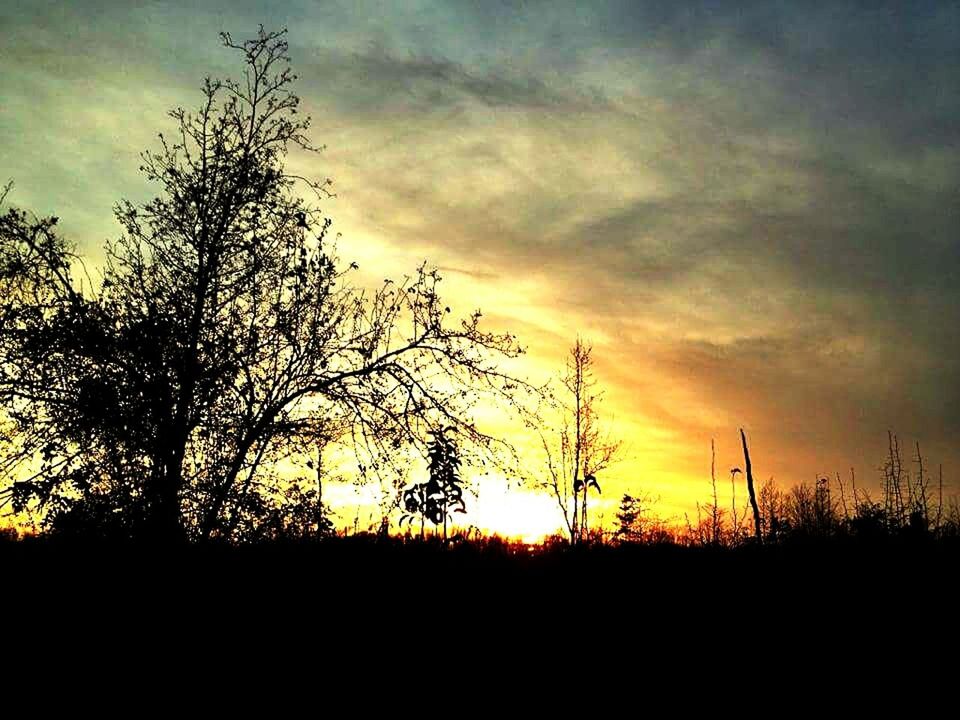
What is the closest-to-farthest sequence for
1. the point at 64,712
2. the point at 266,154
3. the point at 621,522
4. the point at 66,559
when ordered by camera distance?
1. the point at 64,712
2. the point at 66,559
3. the point at 266,154
4. the point at 621,522

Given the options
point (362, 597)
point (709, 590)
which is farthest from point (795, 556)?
point (362, 597)

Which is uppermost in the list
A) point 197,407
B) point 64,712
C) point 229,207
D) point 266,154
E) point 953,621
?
point 266,154

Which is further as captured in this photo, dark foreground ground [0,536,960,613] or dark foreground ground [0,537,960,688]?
dark foreground ground [0,536,960,613]

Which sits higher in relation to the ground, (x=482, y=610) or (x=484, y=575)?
(x=484, y=575)

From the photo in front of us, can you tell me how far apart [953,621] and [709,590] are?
7.16 feet

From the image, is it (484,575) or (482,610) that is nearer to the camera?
(482,610)

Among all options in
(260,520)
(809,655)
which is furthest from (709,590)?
(260,520)

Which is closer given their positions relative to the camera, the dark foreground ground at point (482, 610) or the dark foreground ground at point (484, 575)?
the dark foreground ground at point (482, 610)

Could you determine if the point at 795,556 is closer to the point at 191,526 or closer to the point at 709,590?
the point at 709,590

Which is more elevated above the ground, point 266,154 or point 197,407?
point 266,154

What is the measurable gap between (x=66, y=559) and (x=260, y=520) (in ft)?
18.9

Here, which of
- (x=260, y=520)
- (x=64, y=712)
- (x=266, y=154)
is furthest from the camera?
(x=266, y=154)

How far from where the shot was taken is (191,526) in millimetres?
13656

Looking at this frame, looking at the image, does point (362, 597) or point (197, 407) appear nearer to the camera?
point (362, 597)
